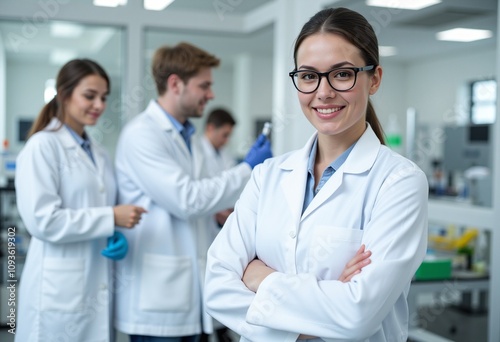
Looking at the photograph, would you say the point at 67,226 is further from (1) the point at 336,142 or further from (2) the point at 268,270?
(1) the point at 336,142

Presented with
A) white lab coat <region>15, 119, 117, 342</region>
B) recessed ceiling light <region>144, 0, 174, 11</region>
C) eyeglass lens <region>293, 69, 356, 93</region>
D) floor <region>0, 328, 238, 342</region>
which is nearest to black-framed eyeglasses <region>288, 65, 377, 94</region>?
eyeglass lens <region>293, 69, 356, 93</region>

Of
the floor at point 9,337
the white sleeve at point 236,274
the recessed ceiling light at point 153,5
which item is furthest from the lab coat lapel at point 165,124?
the floor at point 9,337

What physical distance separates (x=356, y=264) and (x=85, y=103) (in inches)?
49.2

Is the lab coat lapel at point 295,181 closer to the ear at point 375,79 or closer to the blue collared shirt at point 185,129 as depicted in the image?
the ear at point 375,79

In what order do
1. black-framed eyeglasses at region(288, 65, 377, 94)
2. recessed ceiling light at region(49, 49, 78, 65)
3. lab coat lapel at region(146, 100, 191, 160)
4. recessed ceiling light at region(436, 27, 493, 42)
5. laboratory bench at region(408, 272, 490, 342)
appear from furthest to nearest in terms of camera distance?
recessed ceiling light at region(436, 27, 493, 42), laboratory bench at region(408, 272, 490, 342), recessed ceiling light at region(49, 49, 78, 65), lab coat lapel at region(146, 100, 191, 160), black-framed eyeglasses at region(288, 65, 377, 94)

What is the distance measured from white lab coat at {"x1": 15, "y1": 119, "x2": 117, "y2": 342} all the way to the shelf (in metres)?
1.46

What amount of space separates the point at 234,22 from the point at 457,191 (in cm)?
451

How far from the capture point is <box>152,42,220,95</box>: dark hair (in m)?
2.07

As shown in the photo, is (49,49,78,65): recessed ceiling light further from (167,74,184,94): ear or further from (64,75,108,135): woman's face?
(167,74,184,94): ear

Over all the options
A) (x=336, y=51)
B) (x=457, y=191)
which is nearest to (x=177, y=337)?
(x=336, y=51)

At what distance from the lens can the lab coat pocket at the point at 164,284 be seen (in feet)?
6.23

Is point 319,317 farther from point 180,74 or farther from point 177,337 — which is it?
point 180,74

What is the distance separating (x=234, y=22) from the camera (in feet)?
9.38

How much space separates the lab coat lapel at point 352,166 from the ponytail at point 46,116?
1178mm
